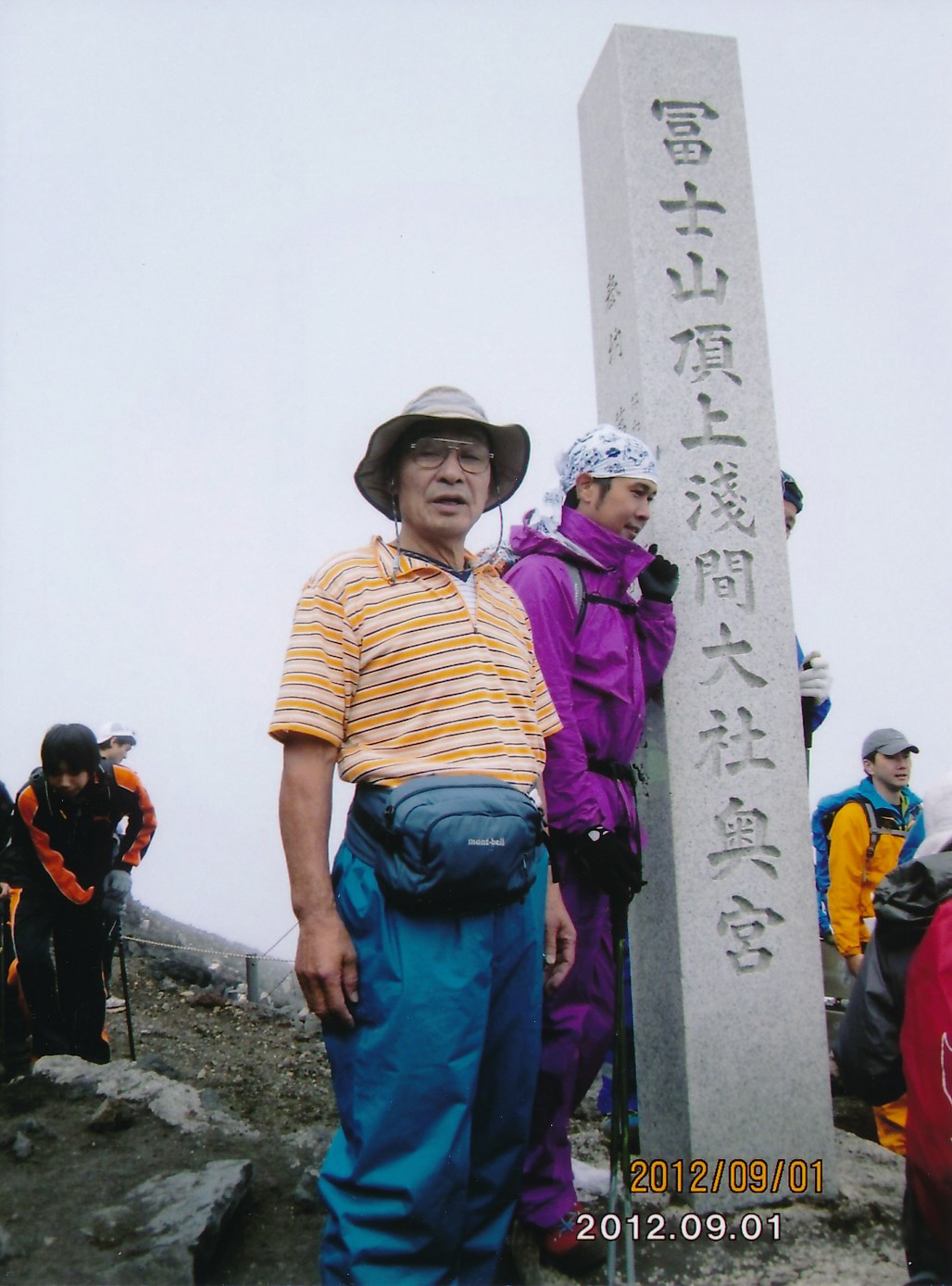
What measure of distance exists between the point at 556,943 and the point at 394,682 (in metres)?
0.85

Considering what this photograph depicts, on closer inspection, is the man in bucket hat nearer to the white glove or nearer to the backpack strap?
the backpack strap

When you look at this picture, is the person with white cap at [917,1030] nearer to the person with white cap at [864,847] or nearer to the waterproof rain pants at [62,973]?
the person with white cap at [864,847]

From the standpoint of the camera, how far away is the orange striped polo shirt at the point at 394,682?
2146 millimetres

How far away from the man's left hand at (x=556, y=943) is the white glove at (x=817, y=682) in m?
1.72

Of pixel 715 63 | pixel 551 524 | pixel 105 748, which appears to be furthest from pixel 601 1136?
pixel 105 748

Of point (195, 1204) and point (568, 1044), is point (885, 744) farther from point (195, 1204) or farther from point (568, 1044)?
point (195, 1204)

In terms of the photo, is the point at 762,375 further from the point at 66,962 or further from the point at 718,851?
the point at 66,962

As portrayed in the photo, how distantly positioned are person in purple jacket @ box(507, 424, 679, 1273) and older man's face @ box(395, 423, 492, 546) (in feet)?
1.96

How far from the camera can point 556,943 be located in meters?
2.51

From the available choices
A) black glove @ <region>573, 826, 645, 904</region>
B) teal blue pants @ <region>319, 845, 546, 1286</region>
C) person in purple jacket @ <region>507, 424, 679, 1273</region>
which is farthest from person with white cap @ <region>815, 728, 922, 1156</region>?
teal blue pants @ <region>319, 845, 546, 1286</region>

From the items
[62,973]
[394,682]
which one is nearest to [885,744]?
[394,682]

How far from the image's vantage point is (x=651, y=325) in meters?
3.73

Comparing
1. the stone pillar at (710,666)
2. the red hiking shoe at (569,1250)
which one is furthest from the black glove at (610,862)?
the red hiking shoe at (569,1250)

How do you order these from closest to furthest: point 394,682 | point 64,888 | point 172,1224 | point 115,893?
point 394,682 < point 172,1224 < point 64,888 < point 115,893
